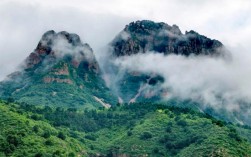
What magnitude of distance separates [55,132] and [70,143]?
7.83 meters

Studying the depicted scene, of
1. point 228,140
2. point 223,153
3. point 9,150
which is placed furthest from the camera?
point 228,140

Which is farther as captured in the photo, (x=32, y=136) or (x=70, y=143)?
(x=70, y=143)

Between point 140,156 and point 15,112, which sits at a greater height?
point 15,112

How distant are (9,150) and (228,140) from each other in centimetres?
8007

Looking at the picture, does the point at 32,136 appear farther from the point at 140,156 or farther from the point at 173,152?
the point at 173,152

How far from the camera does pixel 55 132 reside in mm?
191250

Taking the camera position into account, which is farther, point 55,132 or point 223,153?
point 55,132

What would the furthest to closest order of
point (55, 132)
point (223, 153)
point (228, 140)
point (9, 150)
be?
1. point (55, 132)
2. point (228, 140)
3. point (223, 153)
4. point (9, 150)

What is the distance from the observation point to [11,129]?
16788cm

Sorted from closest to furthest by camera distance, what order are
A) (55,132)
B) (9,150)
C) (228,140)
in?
(9,150), (228,140), (55,132)

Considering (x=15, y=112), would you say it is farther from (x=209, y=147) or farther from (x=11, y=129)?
(x=209, y=147)

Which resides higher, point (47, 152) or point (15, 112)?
point (15, 112)

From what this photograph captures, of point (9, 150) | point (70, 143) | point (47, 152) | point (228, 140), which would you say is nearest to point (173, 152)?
point (228, 140)

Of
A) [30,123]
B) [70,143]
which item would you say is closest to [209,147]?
[70,143]
